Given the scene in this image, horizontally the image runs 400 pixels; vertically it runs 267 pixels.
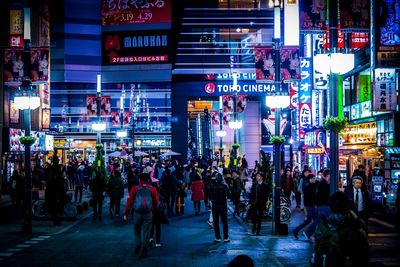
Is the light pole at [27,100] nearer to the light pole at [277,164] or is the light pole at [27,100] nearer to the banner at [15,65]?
the banner at [15,65]

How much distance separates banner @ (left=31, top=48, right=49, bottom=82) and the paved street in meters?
4.95

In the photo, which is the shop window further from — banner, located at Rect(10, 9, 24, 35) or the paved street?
banner, located at Rect(10, 9, 24, 35)

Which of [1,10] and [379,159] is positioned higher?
[1,10]

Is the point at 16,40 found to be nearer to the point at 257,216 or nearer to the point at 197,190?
the point at 197,190

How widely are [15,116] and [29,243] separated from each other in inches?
935

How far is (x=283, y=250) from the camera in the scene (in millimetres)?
14891

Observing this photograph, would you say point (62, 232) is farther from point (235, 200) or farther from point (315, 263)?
point (315, 263)

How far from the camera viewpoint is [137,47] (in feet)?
220

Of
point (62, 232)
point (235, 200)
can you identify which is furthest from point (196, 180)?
point (62, 232)

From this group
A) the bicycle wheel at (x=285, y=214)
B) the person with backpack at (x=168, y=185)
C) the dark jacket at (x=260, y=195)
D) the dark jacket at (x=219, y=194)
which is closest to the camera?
the dark jacket at (x=219, y=194)

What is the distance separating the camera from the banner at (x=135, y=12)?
67375 mm

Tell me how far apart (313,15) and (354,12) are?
1343mm

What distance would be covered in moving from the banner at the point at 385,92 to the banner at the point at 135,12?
44321mm

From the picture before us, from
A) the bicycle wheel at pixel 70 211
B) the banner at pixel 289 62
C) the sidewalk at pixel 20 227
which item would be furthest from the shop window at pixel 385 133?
the bicycle wheel at pixel 70 211
